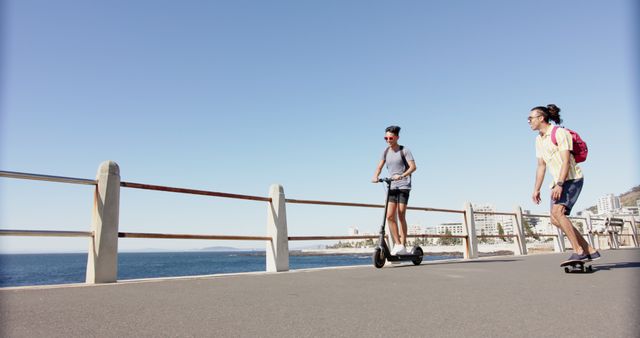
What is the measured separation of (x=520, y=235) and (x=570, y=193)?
21.9 feet

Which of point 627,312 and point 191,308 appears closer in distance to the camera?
point 627,312

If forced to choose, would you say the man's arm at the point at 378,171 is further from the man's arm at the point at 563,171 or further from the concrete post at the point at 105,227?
the concrete post at the point at 105,227

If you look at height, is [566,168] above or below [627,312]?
above

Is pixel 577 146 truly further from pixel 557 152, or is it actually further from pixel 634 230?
pixel 634 230

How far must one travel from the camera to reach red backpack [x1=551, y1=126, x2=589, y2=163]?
176 inches

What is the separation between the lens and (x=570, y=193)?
14.5 feet

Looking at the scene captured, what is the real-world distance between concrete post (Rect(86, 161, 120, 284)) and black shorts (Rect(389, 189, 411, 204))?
3786 millimetres

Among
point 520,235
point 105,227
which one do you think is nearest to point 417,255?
point 105,227

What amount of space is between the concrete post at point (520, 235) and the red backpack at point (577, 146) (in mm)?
6484

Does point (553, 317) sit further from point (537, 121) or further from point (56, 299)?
point (537, 121)

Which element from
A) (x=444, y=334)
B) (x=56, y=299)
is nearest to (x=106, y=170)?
(x=56, y=299)

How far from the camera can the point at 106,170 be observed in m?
4.16

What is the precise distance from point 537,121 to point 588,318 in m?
3.42

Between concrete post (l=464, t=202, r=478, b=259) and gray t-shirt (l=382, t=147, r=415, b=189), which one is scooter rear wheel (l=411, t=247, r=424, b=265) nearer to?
gray t-shirt (l=382, t=147, r=415, b=189)
